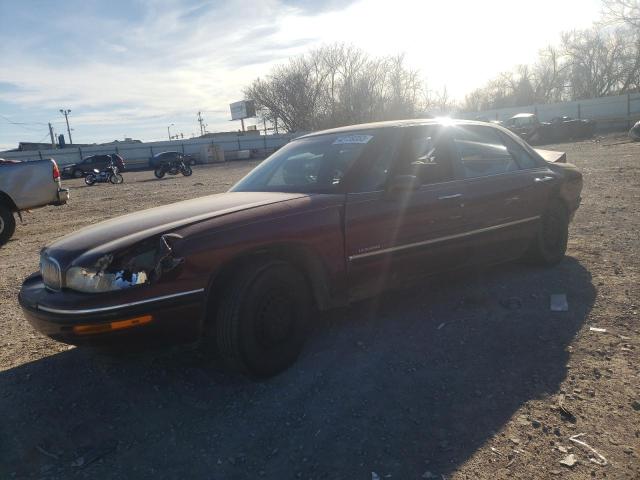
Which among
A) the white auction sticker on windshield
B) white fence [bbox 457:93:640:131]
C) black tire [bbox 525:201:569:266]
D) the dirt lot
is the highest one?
white fence [bbox 457:93:640:131]

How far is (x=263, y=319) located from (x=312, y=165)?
4.70 feet

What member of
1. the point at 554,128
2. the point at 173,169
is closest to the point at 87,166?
the point at 173,169

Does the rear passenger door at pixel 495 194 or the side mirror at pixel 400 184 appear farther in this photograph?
the rear passenger door at pixel 495 194

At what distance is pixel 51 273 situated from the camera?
2.94 meters

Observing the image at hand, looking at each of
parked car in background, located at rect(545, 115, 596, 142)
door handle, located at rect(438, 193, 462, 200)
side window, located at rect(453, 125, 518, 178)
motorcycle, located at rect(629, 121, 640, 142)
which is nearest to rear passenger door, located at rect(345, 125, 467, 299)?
door handle, located at rect(438, 193, 462, 200)

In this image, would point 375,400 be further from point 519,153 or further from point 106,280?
point 519,153

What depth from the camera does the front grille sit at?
2.83 metres

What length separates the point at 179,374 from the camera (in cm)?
326

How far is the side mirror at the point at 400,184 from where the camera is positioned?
11.2 feet

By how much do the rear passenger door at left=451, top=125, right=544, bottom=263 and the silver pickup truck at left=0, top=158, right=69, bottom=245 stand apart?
8.27m

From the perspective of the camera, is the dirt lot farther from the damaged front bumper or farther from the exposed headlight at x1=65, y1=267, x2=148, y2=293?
the exposed headlight at x1=65, y1=267, x2=148, y2=293

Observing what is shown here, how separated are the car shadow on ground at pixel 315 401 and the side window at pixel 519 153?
1395mm

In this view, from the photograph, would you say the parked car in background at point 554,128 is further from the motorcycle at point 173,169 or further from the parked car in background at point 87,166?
the parked car in background at point 87,166

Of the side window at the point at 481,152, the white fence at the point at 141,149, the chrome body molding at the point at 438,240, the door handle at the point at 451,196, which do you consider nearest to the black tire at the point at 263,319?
the chrome body molding at the point at 438,240
